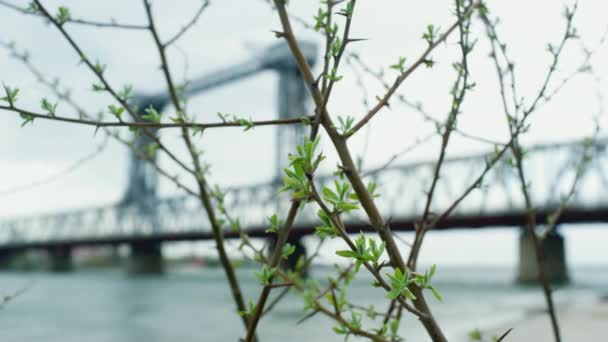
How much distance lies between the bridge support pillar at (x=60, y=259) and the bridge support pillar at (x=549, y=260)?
57.1 meters

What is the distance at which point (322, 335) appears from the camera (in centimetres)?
1177

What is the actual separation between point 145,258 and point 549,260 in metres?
42.8

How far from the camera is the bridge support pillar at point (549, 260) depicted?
3450cm

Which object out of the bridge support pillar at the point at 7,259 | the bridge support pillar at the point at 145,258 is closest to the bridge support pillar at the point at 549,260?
the bridge support pillar at the point at 145,258

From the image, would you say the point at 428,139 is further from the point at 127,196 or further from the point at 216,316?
the point at 127,196

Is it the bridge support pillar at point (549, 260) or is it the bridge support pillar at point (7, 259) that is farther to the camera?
the bridge support pillar at point (7, 259)

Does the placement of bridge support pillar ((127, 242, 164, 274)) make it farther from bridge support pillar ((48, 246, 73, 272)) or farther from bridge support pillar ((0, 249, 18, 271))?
bridge support pillar ((0, 249, 18, 271))

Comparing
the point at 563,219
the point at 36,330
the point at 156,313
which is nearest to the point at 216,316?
the point at 156,313

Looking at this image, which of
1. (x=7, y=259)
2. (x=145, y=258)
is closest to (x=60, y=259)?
(x=7, y=259)

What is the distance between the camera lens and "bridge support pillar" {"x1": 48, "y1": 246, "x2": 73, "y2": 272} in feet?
231

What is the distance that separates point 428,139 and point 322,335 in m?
10.7

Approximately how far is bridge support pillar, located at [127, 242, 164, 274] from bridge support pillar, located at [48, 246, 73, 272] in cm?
1467

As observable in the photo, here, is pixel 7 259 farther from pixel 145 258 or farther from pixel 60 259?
pixel 145 258

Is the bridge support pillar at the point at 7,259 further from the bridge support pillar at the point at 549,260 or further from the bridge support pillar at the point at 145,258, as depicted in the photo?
the bridge support pillar at the point at 549,260
